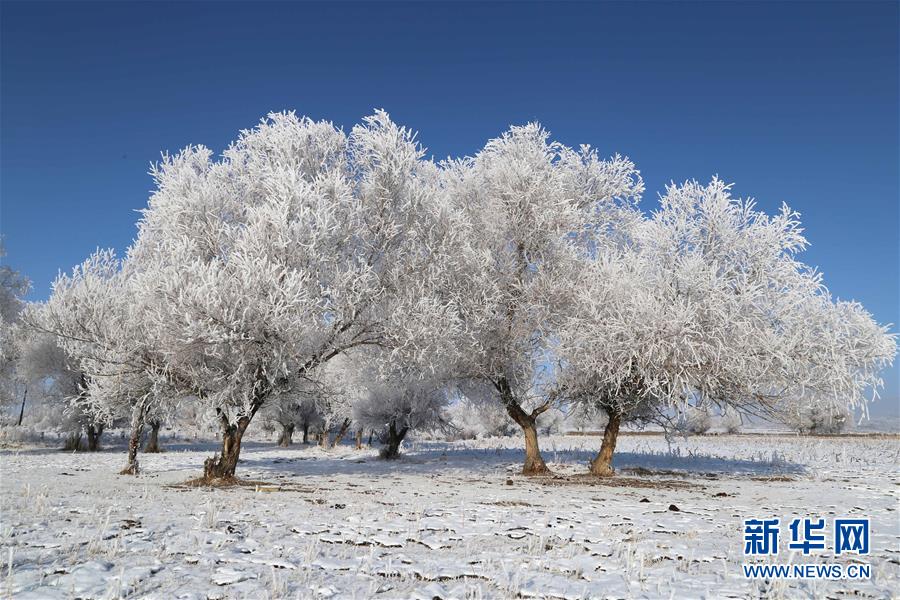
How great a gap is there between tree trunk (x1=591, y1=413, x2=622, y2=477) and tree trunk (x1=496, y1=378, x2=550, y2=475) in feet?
6.43

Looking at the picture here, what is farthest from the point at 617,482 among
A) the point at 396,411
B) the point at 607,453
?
the point at 396,411

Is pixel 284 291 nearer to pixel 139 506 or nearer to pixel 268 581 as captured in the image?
pixel 139 506

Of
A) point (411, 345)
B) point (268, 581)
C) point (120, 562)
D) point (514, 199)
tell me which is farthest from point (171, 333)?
point (514, 199)

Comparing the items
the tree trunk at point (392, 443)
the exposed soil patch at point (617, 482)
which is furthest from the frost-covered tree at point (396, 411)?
the exposed soil patch at point (617, 482)

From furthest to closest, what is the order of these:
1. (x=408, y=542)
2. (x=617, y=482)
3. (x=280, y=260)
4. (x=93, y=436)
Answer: (x=93, y=436)
(x=617, y=482)
(x=280, y=260)
(x=408, y=542)

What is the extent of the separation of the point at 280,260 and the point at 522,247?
9542mm

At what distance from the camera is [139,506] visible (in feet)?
36.2

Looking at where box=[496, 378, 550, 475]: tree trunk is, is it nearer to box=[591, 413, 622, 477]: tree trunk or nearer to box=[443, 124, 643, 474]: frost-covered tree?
box=[443, 124, 643, 474]: frost-covered tree

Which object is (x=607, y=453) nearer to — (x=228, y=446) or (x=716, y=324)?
(x=716, y=324)

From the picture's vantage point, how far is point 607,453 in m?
22.0

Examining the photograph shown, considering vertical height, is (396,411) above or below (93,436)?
above

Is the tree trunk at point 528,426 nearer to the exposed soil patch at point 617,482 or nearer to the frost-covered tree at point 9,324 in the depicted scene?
the exposed soil patch at point 617,482

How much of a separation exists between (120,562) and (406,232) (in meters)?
13.5

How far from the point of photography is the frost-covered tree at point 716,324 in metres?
17.8
